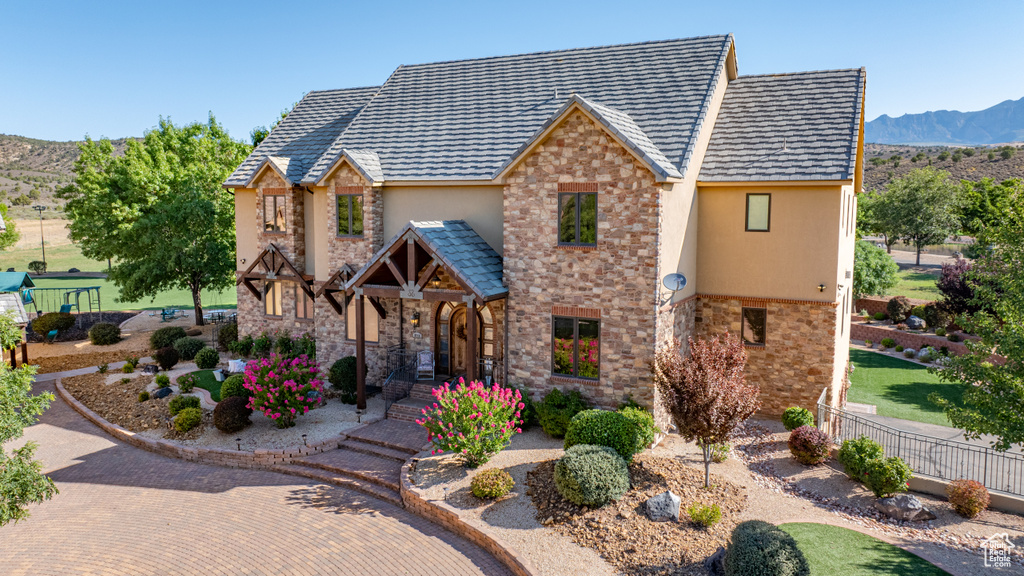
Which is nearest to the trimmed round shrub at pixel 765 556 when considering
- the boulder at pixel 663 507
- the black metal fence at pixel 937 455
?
the boulder at pixel 663 507

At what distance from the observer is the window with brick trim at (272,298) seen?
2625 centimetres

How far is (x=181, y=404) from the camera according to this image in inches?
792

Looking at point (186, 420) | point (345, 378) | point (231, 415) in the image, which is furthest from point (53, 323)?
point (345, 378)

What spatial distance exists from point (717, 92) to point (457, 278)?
11.0 metres

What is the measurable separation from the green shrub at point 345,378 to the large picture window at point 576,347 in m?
7.22

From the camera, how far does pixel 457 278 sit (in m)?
17.6

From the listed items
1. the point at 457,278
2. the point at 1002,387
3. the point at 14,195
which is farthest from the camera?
the point at 14,195

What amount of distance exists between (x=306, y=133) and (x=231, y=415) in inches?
524

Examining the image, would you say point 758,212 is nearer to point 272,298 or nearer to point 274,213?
point 274,213

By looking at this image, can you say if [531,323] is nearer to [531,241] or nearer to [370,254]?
[531,241]

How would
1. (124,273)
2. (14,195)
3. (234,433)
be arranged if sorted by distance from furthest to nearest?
(14,195) < (124,273) < (234,433)

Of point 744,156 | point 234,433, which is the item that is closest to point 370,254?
point 234,433

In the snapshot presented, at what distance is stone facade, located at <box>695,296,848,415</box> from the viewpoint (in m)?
18.8

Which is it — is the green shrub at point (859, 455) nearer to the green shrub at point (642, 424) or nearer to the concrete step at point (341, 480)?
the green shrub at point (642, 424)
